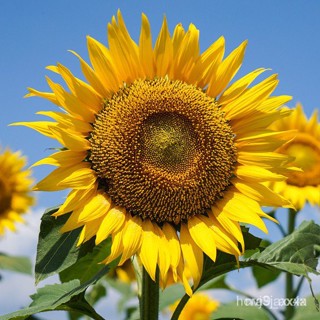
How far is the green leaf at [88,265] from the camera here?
3.02 metres

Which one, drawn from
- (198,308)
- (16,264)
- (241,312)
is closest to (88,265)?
(241,312)

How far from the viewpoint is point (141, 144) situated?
2912 mm

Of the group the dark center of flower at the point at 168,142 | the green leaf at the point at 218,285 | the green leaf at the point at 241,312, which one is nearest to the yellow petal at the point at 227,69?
the dark center of flower at the point at 168,142

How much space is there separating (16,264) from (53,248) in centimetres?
496

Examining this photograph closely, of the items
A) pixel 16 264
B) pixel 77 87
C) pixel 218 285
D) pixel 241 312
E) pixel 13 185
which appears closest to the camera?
pixel 77 87

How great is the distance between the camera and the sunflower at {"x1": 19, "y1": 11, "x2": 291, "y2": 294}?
2.71 meters

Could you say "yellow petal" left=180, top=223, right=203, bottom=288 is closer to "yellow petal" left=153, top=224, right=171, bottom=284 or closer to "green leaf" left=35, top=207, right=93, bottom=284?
"yellow petal" left=153, top=224, right=171, bottom=284

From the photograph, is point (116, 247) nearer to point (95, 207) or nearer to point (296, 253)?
point (95, 207)

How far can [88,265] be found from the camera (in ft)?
10.1

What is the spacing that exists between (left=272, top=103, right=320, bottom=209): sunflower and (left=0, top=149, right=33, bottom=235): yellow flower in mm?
3473

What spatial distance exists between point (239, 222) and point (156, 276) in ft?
1.36

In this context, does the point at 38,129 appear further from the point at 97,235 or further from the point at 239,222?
the point at 239,222

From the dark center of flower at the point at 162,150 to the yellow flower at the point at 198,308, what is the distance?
10.5ft

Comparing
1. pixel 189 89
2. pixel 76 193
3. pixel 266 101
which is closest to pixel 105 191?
pixel 76 193
